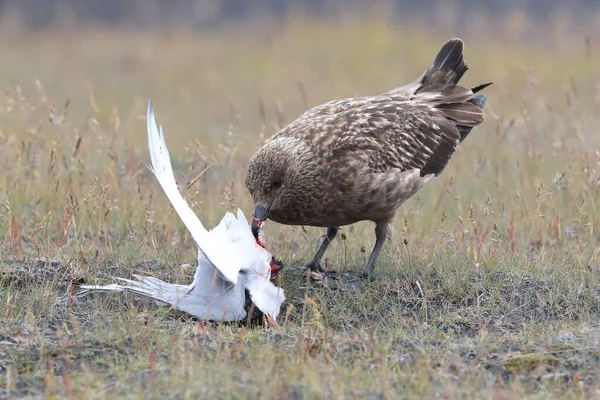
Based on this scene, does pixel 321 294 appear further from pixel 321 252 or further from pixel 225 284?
pixel 321 252

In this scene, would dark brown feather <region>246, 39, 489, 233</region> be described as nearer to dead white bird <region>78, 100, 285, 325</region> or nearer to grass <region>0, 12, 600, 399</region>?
grass <region>0, 12, 600, 399</region>

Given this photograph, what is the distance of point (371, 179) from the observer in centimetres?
554

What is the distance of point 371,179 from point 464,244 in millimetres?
740

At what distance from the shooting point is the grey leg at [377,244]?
5.54 m

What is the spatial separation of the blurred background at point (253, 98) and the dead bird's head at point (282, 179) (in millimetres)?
283

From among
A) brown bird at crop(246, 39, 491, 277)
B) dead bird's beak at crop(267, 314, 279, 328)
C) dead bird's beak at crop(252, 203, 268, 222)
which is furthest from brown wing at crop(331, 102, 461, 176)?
dead bird's beak at crop(267, 314, 279, 328)

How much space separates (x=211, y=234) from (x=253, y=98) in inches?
318

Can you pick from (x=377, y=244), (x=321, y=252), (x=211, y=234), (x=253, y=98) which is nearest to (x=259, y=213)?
(x=211, y=234)

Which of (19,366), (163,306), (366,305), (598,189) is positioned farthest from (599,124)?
(19,366)

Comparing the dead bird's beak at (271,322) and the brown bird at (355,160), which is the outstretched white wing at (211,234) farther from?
the brown bird at (355,160)

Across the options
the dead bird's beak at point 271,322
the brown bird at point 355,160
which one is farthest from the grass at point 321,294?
the brown bird at point 355,160

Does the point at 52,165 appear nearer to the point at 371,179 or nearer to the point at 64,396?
the point at 371,179

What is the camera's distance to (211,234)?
15.8 ft

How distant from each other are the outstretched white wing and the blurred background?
61 centimetres
